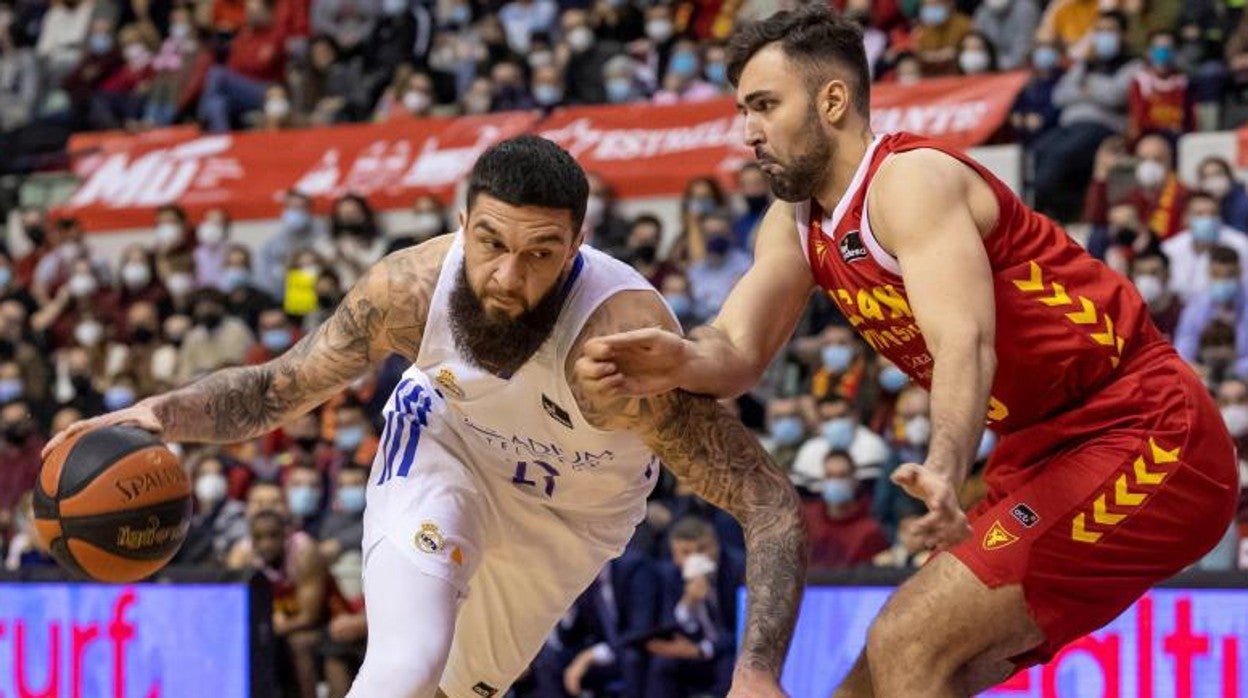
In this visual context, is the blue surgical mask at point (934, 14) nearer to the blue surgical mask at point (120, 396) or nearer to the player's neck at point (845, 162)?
the blue surgical mask at point (120, 396)

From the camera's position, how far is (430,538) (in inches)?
222

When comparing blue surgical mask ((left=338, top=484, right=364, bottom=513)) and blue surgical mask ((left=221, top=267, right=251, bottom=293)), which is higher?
blue surgical mask ((left=338, top=484, right=364, bottom=513))

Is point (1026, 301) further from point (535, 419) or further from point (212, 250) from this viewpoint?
point (212, 250)

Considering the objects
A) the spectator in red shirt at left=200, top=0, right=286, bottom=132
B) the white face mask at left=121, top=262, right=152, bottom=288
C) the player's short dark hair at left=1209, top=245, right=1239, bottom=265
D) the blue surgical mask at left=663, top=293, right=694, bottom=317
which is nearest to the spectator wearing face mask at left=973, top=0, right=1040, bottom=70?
the blue surgical mask at left=663, top=293, right=694, bottom=317

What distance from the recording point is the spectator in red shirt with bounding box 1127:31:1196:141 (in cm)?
1280

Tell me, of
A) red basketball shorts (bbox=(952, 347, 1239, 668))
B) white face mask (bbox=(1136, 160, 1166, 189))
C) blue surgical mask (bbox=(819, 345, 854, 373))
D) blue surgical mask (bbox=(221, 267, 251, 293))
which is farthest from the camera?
blue surgical mask (bbox=(221, 267, 251, 293))

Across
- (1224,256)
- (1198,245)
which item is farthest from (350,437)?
(1224,256)

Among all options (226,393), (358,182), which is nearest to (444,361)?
(226,393)

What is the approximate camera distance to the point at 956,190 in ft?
16.0

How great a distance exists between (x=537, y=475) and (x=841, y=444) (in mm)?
5666

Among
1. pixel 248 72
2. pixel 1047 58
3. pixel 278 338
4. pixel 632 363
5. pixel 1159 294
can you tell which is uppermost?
pixel 632 363

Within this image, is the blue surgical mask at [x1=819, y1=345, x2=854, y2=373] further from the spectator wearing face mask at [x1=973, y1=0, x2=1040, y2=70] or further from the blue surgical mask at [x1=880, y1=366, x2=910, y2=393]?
the spectator wearing face mask at [x1=973, y1=0, x2=1040, y2=70]

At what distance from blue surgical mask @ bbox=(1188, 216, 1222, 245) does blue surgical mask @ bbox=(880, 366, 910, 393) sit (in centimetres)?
178

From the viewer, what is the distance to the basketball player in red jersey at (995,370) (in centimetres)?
489
